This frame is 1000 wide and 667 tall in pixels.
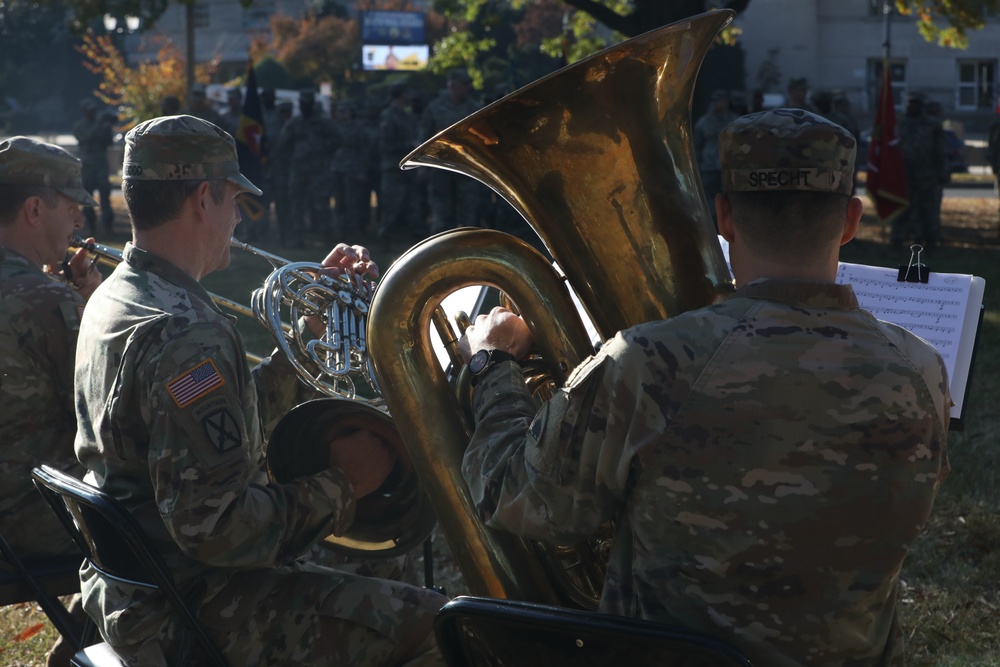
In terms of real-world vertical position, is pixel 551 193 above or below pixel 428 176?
above

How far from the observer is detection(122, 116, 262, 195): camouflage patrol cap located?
2.35 metres

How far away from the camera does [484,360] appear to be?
2129mm

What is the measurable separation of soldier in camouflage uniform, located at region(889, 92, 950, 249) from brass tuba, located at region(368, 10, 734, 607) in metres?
11.4

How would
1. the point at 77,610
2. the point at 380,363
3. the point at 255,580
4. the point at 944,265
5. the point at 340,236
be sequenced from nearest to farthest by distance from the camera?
the point at 380,363 < the point at 255,580 < the point at 77,610 < the point at 944,265 < the point at 340,236

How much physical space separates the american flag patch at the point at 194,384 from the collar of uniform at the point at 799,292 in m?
1.06

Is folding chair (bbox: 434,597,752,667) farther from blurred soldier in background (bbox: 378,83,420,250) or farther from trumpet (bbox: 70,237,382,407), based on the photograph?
blurred soldier in background (bbox: 378,83,420,250)

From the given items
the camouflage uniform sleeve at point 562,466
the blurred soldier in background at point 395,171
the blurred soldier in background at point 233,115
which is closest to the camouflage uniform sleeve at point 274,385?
the camouflage uniform sleeve at point 562,466

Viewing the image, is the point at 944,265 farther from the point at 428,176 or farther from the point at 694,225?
the point at 694,225

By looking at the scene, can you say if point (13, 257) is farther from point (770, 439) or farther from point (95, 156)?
point (95, 156)

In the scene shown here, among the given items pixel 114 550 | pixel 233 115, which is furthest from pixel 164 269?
pixel 233 115

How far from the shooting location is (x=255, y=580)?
2.33m

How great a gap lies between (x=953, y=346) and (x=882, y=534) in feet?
3.22

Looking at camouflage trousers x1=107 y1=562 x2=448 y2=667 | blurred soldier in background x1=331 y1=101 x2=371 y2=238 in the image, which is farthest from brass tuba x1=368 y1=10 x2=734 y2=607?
blurred soldier in background x1=331 y1=101 x2=371 y2=238

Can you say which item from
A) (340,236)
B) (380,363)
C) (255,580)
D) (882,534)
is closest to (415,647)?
(255,580)
